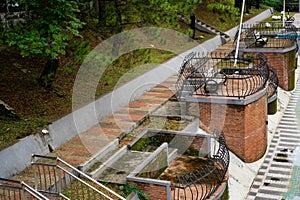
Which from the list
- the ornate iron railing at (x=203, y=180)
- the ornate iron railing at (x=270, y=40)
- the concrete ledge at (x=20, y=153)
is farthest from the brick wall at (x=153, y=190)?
the ornate iron railing at (x=270, y=40)

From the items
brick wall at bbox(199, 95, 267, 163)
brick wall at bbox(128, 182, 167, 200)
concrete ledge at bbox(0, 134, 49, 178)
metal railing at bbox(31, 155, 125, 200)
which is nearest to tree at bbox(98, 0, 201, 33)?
brick wall at bbox(199, 95, 267, 163)

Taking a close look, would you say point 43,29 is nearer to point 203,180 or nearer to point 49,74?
point 49,74

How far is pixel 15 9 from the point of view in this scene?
14578 millimetres

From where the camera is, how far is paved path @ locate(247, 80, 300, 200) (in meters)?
11.7

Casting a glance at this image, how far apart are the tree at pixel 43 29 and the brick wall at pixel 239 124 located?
4.89 meters

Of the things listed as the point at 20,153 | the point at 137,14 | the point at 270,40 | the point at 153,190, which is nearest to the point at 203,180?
the point at 153,190

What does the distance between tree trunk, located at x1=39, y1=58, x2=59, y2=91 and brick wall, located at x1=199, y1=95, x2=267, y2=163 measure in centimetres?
444

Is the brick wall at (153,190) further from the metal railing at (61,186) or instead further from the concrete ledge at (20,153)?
the concrete ledge at (20,153)

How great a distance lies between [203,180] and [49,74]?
5.31 meters

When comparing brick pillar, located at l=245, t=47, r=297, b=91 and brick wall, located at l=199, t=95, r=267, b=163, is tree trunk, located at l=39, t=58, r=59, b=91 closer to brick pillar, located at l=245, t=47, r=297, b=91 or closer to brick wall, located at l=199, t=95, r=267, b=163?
brick wall, located at l=199, t=95, r=267, b=163

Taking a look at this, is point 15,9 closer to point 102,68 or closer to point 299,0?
point 102,68

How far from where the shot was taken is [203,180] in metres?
10.2

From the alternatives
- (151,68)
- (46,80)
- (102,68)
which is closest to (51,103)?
(46,80)

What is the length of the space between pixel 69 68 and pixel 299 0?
1415 inches
